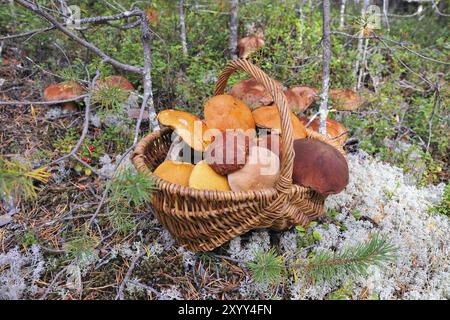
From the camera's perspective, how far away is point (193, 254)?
237 centimetres

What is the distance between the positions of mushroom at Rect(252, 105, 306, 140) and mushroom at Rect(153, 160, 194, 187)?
23.2 inches

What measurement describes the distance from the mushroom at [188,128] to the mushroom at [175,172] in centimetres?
14

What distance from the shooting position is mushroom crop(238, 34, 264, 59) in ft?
12.8

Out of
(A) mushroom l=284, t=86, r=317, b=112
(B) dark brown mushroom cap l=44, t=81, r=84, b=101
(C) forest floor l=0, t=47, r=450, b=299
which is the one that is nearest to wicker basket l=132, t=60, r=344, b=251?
(C) forest floor l=0, t=47, r=450, b=299

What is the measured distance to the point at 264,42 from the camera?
4.09m

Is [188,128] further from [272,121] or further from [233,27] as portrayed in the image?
[233,27]

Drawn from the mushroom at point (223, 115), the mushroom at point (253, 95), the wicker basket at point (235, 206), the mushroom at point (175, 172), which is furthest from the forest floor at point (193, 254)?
the mushroom at point (253, 95)

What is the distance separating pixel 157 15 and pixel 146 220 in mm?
2547

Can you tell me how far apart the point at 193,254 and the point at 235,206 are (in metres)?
0.58

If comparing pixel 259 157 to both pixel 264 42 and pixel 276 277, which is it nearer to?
pixel 276 277

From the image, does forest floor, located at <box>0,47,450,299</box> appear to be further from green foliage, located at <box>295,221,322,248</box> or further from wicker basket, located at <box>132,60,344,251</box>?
wicker basket, located at <box>132,60,344,251</box>

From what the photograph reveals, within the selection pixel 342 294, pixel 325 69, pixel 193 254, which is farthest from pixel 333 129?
pixel 193 254
